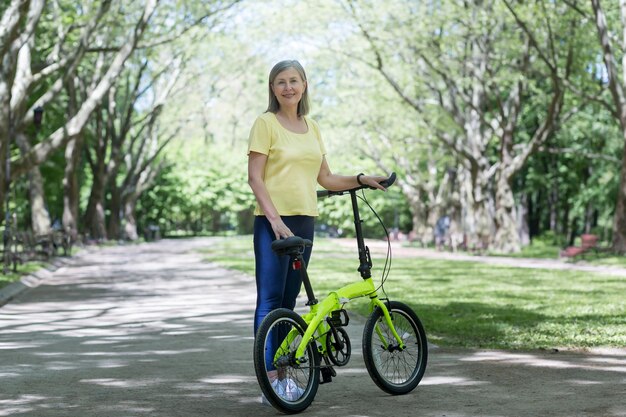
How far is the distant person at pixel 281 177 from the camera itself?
258 inches

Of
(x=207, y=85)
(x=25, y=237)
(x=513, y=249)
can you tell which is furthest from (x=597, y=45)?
(x=207, y=85)

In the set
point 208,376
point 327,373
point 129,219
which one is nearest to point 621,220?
point 208,376

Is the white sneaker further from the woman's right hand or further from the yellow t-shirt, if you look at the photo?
the yellow t-shirt

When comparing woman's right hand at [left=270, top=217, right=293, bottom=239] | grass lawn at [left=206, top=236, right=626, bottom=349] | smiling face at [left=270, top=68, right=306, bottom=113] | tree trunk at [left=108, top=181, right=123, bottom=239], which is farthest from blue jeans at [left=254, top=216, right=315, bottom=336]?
tree trunk at [left=108, top=181, right=123, bottom=239]

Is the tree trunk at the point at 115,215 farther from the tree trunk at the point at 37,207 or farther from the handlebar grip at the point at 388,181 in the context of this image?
the handlebar grip at the point at 388,181

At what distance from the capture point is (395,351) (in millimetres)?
7074

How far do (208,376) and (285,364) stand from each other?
176cm

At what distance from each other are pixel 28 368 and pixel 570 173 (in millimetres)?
47954

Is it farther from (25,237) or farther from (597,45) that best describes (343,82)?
(25,237)

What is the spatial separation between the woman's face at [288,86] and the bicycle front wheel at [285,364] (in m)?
1.25

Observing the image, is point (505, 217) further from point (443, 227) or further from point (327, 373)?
point (327, 373)

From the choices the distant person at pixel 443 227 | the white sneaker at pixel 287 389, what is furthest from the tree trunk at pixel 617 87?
the white sneaker at pixel 287 389

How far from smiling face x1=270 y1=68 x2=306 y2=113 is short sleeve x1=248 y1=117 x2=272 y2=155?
198 mm

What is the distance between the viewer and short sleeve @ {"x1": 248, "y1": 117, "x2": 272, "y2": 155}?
6594 mm
